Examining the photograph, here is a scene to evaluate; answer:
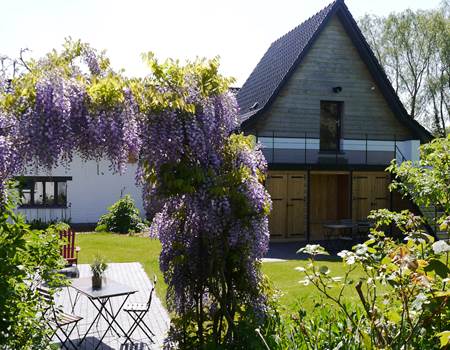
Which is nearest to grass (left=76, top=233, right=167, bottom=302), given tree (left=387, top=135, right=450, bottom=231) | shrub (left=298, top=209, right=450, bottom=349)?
tree (left=387, top=135, right=450, bottom=231)

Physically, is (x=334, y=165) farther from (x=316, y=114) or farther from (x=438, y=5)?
(x=438, y=5)

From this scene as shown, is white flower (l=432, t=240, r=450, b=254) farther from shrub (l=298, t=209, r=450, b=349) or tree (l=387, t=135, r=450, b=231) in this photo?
tree (l=387, t=135, r=450, b=231)

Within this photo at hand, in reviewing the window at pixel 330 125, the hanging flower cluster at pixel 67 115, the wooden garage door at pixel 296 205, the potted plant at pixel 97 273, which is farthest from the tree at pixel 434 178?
the window at pixel 330 125

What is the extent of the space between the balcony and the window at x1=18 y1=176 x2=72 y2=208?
893cm

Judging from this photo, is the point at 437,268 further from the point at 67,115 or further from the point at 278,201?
the point at 278,201

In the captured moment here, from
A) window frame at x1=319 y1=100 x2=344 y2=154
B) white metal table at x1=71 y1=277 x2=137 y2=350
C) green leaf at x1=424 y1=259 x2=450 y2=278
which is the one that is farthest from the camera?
window frame at x1=319 y1=100 x2=344 y2=154

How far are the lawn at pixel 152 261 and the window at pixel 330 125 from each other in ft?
20.2

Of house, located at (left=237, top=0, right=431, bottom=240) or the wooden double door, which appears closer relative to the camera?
the wooden double door

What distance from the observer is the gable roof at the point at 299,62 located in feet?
53.0

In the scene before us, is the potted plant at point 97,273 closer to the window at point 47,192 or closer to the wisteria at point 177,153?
the wisteria at point 177,153

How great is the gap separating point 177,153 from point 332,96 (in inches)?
516

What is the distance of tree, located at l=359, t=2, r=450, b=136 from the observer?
96.8ft

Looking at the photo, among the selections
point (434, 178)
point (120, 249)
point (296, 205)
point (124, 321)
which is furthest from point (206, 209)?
point (296, 205)

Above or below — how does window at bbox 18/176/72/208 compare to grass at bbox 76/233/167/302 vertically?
above
